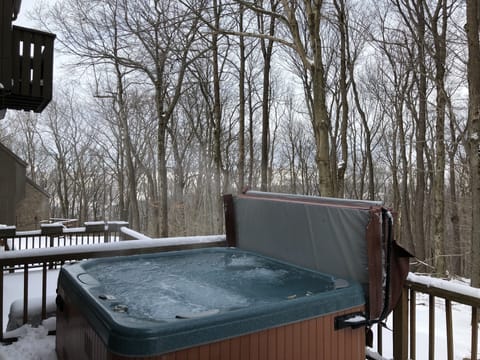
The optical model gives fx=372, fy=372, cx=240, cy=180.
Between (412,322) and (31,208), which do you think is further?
(31,208)

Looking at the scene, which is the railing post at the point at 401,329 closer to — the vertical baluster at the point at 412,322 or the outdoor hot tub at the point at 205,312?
the vertical baluster at the point at 412,322

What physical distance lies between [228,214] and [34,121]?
22.6 metres

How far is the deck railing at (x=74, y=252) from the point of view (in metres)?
3.21

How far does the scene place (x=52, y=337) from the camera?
332cm

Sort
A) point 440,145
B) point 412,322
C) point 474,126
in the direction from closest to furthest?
1. point 412,322
2. point 474,126
3. point 440,145

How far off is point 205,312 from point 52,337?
2.14 metres

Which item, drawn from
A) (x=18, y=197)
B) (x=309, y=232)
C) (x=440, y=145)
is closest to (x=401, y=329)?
(x=309, y=232)

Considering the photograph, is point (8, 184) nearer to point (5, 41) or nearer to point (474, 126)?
point (5, 41)

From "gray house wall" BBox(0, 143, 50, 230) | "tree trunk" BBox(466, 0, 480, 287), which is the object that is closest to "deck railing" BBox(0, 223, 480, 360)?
"tree trunk" BBox(466, 0, 480, 287)

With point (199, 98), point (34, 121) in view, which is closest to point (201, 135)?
point (199, 98)

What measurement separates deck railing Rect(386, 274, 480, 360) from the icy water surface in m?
0.59

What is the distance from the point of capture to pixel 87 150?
23.2 meters

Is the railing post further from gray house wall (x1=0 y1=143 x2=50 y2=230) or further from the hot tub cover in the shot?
gray house wall (x1=0 y1=143 x2=50 y2=230)

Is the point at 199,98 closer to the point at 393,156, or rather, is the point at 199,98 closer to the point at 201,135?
the point at 201,135
